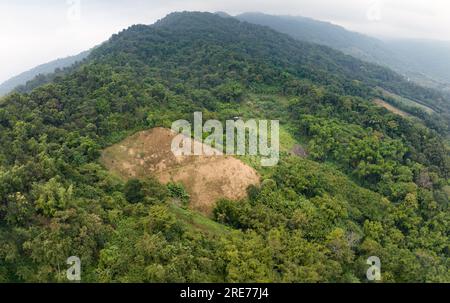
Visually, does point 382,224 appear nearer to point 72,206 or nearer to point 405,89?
point 72,206

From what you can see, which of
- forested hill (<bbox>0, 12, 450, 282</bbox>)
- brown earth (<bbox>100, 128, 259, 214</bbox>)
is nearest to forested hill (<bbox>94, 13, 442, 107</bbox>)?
forested hill (<bbox>0, 12, 450, 282</bbox>)

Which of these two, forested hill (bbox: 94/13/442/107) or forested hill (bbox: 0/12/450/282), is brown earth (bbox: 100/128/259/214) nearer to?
forested hill (bbox: 0/12/450/282)

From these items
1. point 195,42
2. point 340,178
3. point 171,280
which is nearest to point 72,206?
point 171,280

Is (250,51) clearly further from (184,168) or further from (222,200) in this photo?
(222,200)

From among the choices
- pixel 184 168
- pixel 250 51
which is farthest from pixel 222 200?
pixel 250 51

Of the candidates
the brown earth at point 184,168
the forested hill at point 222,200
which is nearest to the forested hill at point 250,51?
the forested hill at point 222,200

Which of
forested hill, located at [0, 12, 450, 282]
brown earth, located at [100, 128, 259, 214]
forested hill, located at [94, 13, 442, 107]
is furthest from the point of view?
forested hill, located at [94, 13, 442, 107]
